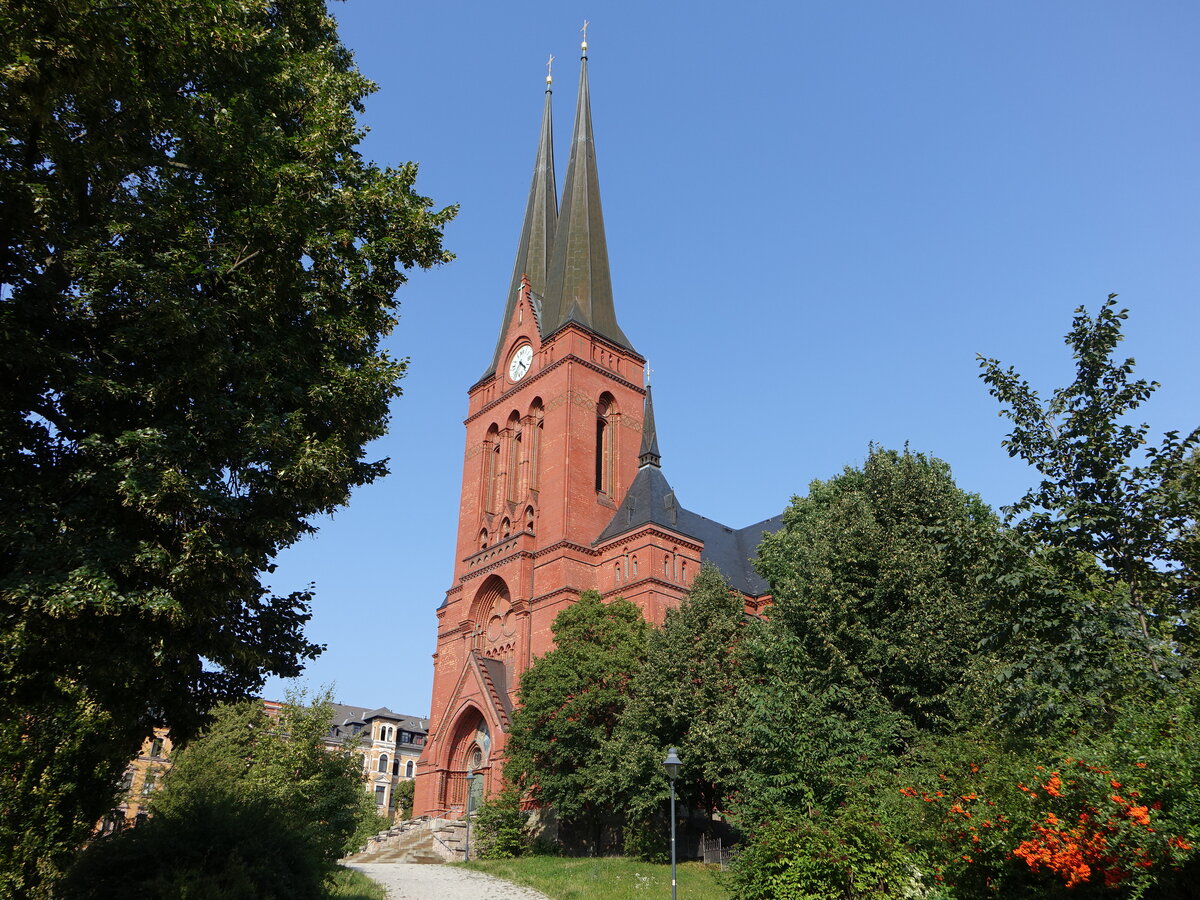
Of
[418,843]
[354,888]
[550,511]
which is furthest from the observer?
[550,511]

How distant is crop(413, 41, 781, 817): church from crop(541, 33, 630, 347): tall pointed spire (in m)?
0.09

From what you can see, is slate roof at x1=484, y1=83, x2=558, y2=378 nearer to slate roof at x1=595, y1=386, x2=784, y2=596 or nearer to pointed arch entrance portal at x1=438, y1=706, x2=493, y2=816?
slate roof at x1=595, y1=386, x2=784, y2=596

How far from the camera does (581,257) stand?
50750 mm

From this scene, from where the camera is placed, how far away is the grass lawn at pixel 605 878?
21188 millimetres

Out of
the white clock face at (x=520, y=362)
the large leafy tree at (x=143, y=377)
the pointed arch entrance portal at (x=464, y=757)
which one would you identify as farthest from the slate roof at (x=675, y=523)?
the large leafy tree at (x=143, y=377)

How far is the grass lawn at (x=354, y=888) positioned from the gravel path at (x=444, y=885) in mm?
419

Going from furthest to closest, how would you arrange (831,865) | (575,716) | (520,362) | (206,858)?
(520,362) < (575,716) < (831,865) < (206,858)

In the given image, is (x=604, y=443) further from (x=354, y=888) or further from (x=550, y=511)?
(x=354, y=888)

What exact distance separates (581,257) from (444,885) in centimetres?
3484

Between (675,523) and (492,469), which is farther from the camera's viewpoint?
(492,469)

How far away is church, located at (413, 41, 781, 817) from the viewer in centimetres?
4041

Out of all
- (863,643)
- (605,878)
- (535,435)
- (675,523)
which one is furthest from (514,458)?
(863,643)

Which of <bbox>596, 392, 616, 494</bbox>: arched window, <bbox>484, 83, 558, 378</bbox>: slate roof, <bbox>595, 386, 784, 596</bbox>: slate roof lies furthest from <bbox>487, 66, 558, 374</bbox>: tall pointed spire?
<bbox>595, 386, 784, 596</bbox>: slate roof

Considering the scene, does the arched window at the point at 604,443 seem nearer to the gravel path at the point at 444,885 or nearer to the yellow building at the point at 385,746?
the gravel path at the point at 444,885
